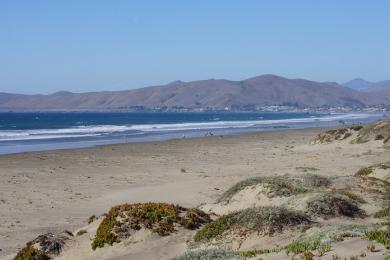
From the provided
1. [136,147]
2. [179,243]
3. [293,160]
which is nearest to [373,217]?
[179,243]

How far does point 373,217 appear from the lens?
44.0 feet

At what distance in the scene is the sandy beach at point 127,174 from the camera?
17.2m

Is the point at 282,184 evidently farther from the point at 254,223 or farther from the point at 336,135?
the point at 336,135

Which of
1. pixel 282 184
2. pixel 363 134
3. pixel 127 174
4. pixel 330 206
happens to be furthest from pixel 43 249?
pixel 363 134

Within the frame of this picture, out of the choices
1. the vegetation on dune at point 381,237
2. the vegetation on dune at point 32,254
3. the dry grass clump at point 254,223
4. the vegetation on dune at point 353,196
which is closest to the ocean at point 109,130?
the vegetation on dune at point 32,254

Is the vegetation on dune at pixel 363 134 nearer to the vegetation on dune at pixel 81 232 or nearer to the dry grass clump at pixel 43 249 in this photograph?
the vegetation on dune at pixel 81 232

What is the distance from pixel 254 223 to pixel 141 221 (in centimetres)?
253

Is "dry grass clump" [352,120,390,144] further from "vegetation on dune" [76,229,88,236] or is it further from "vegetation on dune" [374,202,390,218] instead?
"vegetation on dune" [76,229,88,236]

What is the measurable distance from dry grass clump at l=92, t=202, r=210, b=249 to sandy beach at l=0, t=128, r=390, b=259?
0.87 metres

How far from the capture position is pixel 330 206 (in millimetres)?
13281

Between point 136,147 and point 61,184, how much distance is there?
19.2m

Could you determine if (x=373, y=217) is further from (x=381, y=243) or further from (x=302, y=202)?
(x=381, y=243)

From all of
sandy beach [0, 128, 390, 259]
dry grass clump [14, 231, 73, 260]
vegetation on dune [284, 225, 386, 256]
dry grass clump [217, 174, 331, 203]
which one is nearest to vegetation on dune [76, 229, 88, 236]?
dry grass clump [14, 231, 73, 260]

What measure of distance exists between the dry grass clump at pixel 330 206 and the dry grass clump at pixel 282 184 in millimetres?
1781
